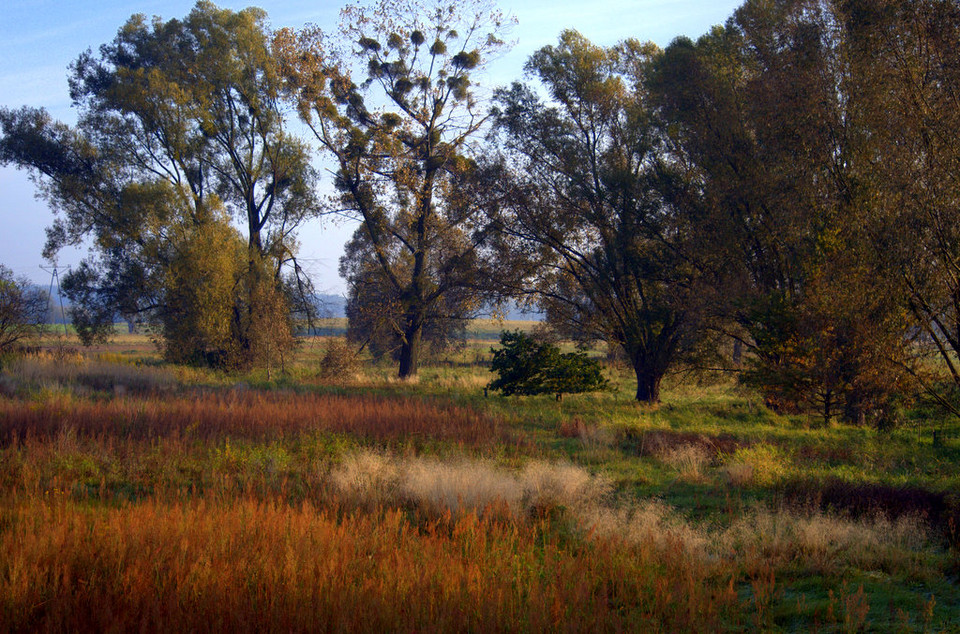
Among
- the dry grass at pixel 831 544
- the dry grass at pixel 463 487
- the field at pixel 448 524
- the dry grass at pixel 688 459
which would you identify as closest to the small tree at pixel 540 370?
the field at pixel 448 524

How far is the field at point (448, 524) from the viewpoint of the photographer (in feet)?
14.5

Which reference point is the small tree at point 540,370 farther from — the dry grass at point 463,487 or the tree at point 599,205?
the dry grass at point 463,487

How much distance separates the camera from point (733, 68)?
68.9 feet

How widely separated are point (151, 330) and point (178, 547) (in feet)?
92.0

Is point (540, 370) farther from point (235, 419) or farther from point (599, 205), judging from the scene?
point (235, 419)

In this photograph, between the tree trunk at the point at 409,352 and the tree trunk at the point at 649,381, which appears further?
the tree trunk at the point at 409,352

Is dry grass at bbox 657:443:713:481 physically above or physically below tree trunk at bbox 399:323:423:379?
below

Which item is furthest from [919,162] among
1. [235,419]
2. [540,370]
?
[235,419]

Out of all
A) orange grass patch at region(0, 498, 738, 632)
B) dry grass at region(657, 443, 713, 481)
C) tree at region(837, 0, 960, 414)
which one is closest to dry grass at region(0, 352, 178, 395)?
orange grass patch at region(0, 498, 738, 632)

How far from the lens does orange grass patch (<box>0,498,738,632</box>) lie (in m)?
4.14

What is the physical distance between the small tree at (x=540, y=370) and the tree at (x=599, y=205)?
2.40 meters

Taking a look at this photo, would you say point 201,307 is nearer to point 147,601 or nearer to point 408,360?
point 408,360

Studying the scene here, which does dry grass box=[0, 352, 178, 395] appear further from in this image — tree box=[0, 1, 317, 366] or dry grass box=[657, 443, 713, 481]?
dry grass box=[657, 443, 713, 481]

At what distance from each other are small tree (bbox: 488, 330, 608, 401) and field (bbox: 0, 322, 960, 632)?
599 centimetres
